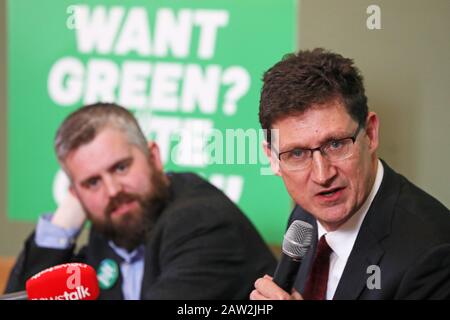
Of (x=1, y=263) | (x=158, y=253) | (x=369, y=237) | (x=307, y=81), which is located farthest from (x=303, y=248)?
(x=1, y=263)

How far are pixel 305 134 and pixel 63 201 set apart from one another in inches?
38.3

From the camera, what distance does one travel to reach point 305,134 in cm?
88

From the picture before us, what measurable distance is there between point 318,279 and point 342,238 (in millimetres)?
68

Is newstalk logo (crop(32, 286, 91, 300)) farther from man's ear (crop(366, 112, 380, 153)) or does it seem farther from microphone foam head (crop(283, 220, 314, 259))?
man's ear (crop(366, 112, 380, 153))

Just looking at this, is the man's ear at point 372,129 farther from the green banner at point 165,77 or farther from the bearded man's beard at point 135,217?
the bearded man's beard at point 135,217

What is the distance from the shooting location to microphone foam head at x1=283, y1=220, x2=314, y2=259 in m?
0.94

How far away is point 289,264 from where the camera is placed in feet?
3.08

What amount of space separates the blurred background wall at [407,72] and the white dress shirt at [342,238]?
50mm

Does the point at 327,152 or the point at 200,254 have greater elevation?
the point at 327,152

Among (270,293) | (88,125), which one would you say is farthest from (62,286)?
(88,125)

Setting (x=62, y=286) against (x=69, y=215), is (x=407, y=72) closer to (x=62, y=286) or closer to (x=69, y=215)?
(x=62, y=286)

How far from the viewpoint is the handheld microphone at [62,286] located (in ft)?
3.41

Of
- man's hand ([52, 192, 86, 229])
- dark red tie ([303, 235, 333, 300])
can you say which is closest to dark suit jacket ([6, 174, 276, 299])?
man's hand ([52, 192, 86, 229])
